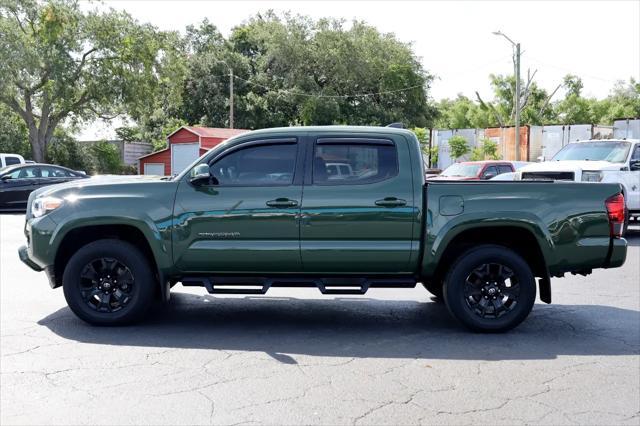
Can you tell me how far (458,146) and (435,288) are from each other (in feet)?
123

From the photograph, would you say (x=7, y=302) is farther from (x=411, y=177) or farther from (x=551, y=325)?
(x=551, y=325)

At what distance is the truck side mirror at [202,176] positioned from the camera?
19.8 feet

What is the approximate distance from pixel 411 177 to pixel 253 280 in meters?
1.79

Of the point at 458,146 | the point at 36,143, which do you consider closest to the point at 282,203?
the point at 36,143

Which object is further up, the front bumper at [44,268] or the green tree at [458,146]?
the green tree at [458,146]

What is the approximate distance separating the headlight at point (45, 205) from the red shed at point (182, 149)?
3361 centimetres

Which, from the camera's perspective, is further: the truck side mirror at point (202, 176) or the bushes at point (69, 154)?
the bushes at point (69, 154)

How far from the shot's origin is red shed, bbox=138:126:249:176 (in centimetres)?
4056

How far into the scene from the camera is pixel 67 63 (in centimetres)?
3462

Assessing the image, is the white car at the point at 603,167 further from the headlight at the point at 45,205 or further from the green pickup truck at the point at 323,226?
the headlight at the point at 45,205

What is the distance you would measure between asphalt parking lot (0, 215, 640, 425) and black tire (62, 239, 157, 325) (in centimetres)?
18

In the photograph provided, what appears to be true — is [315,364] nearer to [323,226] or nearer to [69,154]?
[323,226]

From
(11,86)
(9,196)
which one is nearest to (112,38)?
(11,86)

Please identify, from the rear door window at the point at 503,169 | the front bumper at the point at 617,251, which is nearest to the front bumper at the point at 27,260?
the front bumper at the point at 617,251
